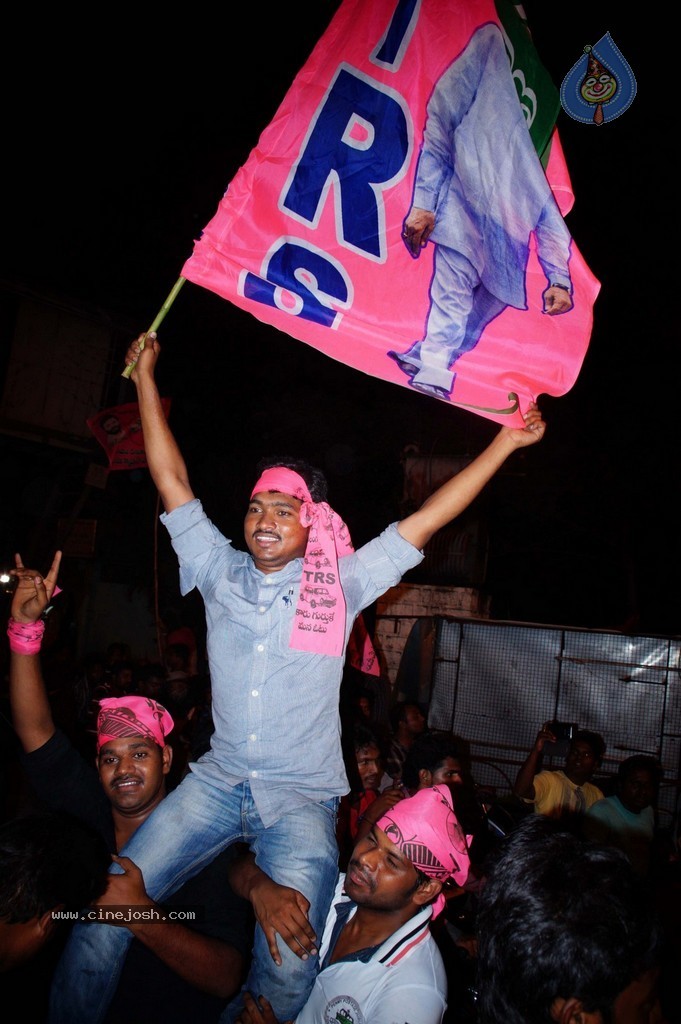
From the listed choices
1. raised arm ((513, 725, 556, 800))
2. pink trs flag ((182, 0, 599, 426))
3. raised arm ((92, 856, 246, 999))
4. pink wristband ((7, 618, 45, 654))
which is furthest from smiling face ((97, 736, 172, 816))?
raised arm ((513, 725, 556, 800))

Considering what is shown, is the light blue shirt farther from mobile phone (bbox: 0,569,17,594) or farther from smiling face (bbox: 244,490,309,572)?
mobile phone (bbox: 0,569,17,594)

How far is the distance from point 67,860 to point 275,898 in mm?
809

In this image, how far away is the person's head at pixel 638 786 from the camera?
6461mm

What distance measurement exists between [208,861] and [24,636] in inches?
55.5

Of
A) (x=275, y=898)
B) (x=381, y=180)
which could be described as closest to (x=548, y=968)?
(x=275, y=898)

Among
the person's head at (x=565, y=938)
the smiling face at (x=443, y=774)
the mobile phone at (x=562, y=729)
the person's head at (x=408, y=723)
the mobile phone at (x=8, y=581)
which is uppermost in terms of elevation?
the mobile phone at (x=8, y=581)

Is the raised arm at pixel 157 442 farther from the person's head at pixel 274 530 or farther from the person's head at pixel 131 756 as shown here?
the person's head at pixel 131 756

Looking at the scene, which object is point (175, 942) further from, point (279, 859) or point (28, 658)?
point (28, 658)

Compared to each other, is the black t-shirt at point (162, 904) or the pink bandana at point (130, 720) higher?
the pink bandana at point (130, 720)

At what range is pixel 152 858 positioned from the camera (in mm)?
2463

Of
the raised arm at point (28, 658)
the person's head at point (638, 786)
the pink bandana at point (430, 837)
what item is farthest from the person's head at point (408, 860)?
the person's head at point (638, 786)

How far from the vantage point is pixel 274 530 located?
288 centimetres

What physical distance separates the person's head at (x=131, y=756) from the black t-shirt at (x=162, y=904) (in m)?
0.13

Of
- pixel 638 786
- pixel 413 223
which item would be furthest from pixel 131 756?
pixel 638 786
